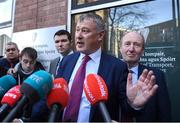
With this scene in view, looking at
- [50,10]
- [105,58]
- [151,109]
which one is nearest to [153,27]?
[151,109]

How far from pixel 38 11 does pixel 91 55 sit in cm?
338

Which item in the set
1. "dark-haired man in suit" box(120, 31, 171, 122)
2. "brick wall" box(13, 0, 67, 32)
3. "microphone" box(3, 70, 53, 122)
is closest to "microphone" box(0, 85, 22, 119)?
"microphone" box(3, 70, 53, 122)

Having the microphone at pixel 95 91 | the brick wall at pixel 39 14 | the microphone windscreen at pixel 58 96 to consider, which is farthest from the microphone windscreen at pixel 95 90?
the brick wall at pixel 39 14

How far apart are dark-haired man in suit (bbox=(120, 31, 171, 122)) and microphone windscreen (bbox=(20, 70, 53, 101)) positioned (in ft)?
3.46

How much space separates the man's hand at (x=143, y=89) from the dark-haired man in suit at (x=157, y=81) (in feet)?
2.36

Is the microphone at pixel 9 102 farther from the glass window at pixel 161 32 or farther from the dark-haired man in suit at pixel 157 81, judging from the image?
the glass window at pixel 161 32

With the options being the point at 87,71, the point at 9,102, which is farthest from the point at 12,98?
the point at 87,71

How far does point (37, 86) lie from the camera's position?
145cm

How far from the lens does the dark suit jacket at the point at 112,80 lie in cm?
188

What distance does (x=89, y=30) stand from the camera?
203 centimetres

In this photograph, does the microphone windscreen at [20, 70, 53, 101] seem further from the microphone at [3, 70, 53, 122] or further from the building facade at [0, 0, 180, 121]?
the building facade at [0, 0, 180, 121]

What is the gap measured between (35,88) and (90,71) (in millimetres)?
665

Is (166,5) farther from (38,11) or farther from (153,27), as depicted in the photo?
(38,11)

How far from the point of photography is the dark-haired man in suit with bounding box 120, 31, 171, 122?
99.1 inches
